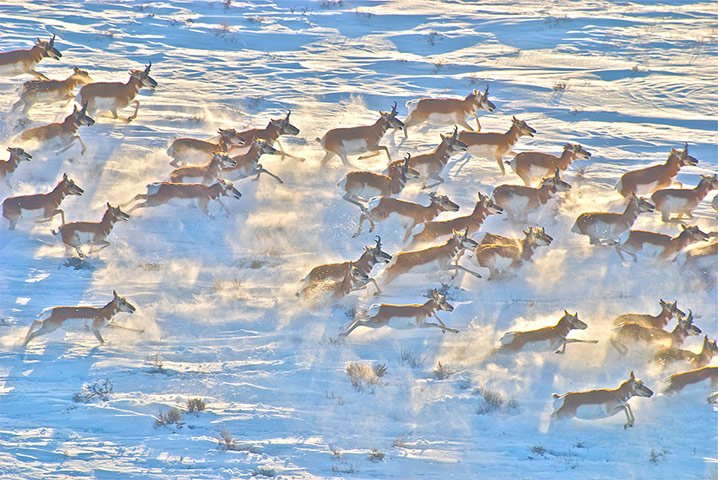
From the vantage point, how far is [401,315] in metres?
10.7

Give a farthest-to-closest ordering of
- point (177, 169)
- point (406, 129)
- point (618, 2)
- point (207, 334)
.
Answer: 1. point (618, 2)
2. point (406, 129)
3. point (177, 169)
4. point (207, 334)

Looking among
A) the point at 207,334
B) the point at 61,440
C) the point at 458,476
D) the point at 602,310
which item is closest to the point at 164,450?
the point at 61,440

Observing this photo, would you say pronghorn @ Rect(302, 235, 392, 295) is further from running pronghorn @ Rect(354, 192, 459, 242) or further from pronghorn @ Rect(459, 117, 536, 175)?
pronghorn @ Rect(459, 117, 536, 175)

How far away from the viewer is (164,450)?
339 inches

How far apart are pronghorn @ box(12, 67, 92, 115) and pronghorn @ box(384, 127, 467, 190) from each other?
8.09m

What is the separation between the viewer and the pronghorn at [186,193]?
44.4ft

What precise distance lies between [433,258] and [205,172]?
200 inches

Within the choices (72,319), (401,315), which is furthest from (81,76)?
(401,315)

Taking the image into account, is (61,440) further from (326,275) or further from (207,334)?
(326,275)

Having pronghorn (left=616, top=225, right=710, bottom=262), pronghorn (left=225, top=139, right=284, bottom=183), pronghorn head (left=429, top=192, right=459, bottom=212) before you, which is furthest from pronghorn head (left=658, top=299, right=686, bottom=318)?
pronghorn (left=225, top=139, right=284, bottom=183)

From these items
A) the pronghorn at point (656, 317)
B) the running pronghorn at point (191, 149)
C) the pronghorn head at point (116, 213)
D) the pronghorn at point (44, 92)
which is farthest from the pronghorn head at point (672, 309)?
the pronghorn at point (44, 92)

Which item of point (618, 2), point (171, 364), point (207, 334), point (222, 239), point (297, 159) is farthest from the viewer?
point (618, 2)

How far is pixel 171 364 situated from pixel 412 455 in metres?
3.61

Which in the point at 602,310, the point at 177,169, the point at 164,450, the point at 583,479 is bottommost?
the point at 583,479
